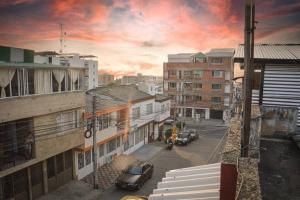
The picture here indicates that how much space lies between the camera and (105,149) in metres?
25.2

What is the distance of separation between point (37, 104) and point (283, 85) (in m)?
14.4

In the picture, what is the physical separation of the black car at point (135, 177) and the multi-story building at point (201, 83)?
2824 centimetres

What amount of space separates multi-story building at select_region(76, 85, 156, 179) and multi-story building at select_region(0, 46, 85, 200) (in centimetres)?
186

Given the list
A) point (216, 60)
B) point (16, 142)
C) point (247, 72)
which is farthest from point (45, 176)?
point (216, 60)

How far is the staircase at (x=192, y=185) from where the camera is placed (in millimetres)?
7195

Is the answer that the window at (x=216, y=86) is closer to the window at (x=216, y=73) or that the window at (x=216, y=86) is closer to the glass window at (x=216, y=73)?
the window at (x=216, y=73)

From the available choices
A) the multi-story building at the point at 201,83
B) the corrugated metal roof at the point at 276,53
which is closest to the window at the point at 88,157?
the corrugated metal roof at the point at 276,53

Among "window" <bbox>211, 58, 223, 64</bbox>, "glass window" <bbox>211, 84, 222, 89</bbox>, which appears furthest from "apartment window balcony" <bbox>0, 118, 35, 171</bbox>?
"window" <bbox>211, 58, 223, 64</bbox>

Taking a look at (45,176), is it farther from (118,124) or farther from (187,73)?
(187,73)

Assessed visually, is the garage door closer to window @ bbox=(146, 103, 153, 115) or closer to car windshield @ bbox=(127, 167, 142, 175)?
window @ bbox=(146, 103, 153, 115)

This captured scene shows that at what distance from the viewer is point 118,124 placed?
2608 centimetres

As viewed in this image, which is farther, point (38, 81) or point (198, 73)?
point (198, 73)

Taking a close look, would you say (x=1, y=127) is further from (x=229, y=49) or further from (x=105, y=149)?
(x=229, y=49)

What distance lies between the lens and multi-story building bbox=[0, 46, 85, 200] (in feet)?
49.9
